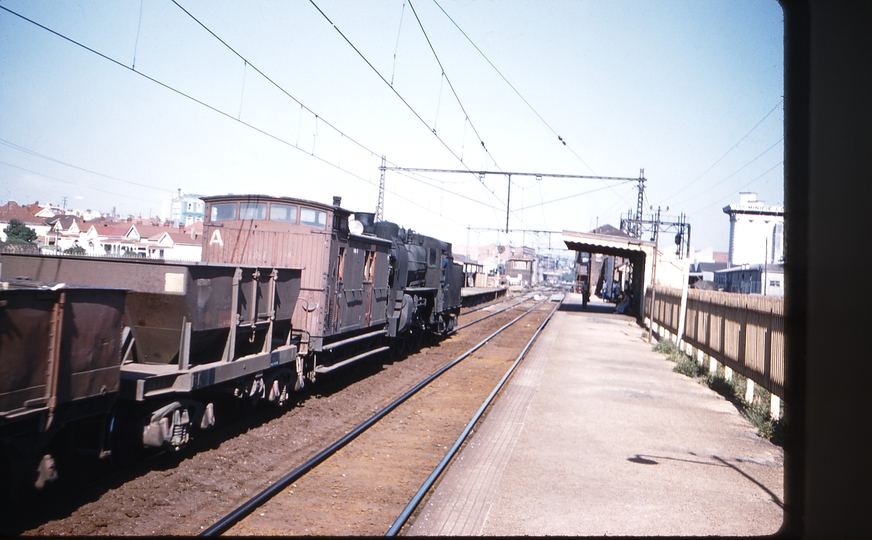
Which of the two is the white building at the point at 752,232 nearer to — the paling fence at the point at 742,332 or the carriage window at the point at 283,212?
the paling fence at the point at 742,332

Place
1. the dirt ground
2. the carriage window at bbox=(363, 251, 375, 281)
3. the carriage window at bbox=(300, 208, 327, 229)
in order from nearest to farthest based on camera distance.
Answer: the dirt ground, the carriage window at bbox=(300, 208, 327, 229), the carriage window at bbox=(363, 251, 375, 281)

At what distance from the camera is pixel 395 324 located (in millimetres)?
15328

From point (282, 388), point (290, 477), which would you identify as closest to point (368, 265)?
point (282, 388)

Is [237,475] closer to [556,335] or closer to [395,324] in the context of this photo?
[395,324]

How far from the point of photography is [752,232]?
59.6 metres

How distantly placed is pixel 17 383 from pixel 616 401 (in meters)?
10.2

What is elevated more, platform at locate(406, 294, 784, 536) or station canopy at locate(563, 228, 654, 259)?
station canopy at locate(563, 228, 654, 259)

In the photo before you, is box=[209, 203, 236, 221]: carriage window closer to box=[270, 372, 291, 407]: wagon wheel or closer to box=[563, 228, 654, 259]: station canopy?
box=[270, 372, 291, 407]: wagon wheel

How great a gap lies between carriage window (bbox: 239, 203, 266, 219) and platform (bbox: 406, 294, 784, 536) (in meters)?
5.31

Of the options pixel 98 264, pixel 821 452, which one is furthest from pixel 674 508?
pixel 98 264

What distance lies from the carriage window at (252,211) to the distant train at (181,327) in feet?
0.07

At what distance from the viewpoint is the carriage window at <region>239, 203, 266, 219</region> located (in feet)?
34.9

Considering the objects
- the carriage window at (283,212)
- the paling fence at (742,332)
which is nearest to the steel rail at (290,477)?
the carriage window at (283,212)

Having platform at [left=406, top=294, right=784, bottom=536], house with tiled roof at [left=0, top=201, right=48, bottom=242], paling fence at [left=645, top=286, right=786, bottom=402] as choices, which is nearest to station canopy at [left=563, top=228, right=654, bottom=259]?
paling fence at [left=645, top=286, right=786, bottom=402]
